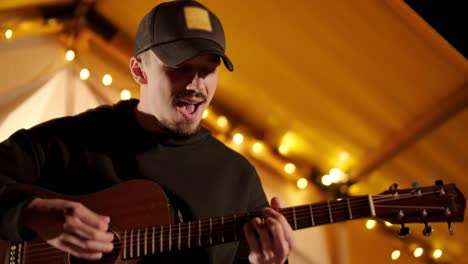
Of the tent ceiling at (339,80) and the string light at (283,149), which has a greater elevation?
the tent ceiling at (339,80)

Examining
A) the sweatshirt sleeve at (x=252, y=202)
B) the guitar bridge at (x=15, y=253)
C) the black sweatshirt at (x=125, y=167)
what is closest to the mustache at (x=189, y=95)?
the black sweatshirt at (x=125, y=167)

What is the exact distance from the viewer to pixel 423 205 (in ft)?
4.88

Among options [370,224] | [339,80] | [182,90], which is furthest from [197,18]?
[370,224]

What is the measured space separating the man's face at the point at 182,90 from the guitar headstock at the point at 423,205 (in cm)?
47

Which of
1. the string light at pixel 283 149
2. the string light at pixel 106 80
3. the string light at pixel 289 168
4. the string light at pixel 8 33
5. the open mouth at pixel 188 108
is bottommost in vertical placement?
the open mouth at pixel 188 108

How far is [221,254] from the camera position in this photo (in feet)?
5.58

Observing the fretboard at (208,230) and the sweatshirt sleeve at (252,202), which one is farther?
the sweatshirt sleeve at (252,202)

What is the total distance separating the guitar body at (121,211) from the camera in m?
1.62

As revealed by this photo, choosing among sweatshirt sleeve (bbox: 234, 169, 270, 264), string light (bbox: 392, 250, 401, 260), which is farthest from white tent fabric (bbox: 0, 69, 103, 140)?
string light (bbox: 392, 250, 401, 260)

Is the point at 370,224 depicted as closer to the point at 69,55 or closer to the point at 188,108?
the point at 188,108

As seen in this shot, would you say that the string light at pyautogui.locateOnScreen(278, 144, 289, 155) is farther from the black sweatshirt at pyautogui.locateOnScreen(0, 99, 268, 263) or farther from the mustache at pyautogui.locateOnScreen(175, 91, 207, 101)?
the mustache at pyautogui.locateOnScreen(175, 91, 207, 101)

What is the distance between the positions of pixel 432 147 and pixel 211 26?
91cm

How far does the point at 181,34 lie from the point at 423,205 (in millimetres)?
660

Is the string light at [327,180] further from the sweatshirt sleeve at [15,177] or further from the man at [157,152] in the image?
the sweatshirt sleeve at [15,177]
